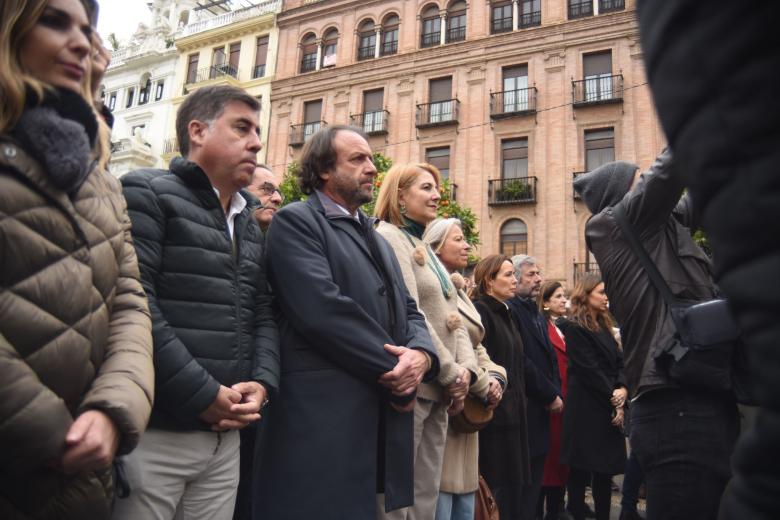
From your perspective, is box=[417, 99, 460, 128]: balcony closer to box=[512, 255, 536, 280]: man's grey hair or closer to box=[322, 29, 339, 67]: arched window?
box=[322, 29, 339, 67]: arched window

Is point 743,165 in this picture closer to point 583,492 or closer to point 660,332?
point 660,332

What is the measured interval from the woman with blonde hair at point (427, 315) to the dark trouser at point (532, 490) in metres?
1.56

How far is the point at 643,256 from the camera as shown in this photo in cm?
257

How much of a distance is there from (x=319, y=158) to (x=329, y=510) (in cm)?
177

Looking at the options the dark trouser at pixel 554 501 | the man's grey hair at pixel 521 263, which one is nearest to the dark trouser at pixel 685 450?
the dark trouser at pixel 554 501

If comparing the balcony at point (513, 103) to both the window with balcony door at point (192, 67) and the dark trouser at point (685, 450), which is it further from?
the dark trouser at point (685, 450)

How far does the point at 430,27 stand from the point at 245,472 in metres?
23.7

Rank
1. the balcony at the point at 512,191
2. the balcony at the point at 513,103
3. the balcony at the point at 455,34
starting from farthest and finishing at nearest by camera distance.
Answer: the balcony at the point at 455,34 < the balcony at the point at 513,103 < the balcony at the point at 512,191

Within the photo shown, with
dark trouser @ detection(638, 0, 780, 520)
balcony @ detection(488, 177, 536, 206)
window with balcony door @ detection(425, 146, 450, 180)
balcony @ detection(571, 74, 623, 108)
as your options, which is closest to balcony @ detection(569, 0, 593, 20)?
balcony @ detection(571, 74, 623, 108)

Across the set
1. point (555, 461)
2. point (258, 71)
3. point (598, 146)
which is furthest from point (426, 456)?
point (258, 71)

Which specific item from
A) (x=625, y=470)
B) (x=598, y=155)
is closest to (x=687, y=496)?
(x=625, y=470)

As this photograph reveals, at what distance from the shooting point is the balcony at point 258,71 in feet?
87.4

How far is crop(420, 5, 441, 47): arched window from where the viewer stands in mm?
23328

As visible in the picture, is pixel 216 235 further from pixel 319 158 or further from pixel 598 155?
pixel 598 155
